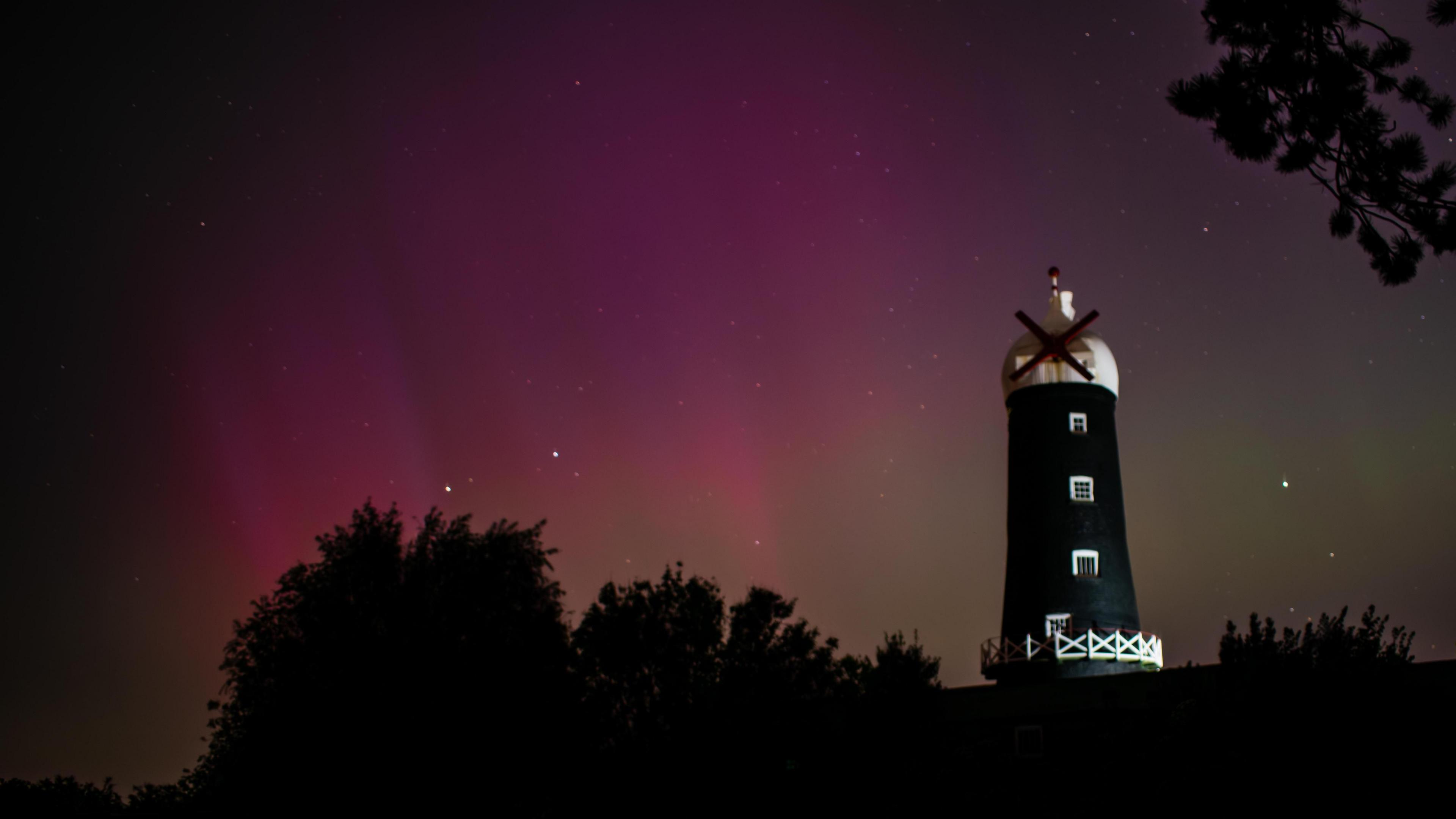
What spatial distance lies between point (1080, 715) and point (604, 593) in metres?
28.5

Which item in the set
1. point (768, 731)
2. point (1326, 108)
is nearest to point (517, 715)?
point (768, 731)

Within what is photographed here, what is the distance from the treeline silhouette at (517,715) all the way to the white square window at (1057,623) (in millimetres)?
5990

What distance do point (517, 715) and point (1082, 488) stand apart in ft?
61.1

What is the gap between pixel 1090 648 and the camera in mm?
31688

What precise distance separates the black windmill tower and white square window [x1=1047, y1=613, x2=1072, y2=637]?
1.0 inches

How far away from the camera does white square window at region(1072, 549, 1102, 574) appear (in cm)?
3325

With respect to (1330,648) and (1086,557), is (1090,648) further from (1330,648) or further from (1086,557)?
(1330,648)

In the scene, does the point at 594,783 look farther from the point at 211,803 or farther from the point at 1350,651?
the point at 1350,651

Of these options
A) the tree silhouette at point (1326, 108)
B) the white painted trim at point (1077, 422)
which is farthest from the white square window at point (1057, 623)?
the tree silhouette at point (1326, 108)

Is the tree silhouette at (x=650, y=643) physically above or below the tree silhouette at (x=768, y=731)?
above

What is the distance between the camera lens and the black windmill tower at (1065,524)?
1272 inches

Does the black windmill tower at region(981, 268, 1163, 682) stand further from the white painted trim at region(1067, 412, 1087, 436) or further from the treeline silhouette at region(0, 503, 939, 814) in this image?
the treeline silhouette at region(0, 503, 939, 814)

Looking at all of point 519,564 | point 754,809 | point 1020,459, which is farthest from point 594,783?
point 1020,459

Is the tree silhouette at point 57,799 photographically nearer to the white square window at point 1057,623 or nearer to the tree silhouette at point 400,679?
the tree silhouette at point 400,679
